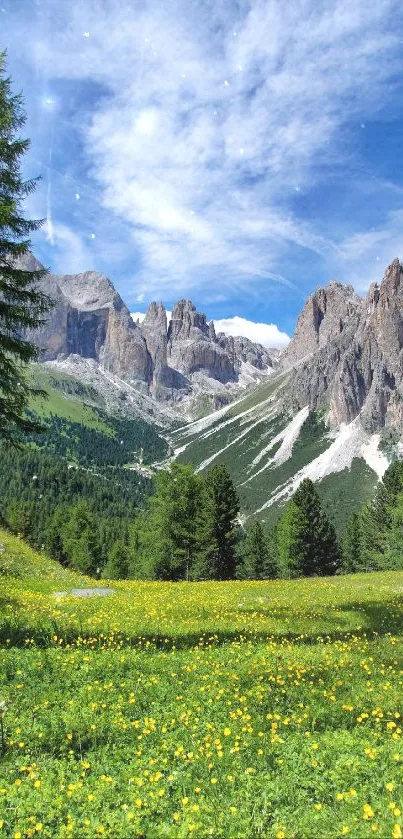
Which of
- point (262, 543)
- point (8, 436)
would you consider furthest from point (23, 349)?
point (262, 543)

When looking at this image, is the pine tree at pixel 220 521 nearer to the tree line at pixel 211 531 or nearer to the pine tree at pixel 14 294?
the tree line at pixel 211 531

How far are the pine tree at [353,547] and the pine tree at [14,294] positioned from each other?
86.3 meters

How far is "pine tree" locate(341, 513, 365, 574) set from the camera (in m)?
95.9

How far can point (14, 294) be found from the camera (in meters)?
18.4

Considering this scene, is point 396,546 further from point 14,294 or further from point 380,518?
point 14,294

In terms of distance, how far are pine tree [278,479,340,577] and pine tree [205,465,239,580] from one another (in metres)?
17.4

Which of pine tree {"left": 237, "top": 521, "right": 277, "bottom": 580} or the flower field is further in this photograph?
pine tree {"left": 237, "top": 521, "right": 277, "bottom": 580}

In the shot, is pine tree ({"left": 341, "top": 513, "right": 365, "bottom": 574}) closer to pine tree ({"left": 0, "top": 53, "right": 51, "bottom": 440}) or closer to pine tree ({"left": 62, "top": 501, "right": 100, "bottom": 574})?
pine tree ({"left": 62, "top": 501, "right": 100, "bottom": 574})

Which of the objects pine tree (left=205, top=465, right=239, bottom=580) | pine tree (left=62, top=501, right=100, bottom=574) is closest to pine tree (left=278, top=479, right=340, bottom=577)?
pine tree (left=205, top=465, right=239, bottom=580)

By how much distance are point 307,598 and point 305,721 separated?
603 inches

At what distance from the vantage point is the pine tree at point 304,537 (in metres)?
76.9

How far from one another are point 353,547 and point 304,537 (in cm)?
2706

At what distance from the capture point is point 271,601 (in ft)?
72.7

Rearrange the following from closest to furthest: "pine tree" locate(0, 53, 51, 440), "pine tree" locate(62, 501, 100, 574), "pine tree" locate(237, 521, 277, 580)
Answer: "pine tree" locate(0, 53, 51, 440) < "pine tree" locate(62, 501, 100, 574) < "pine tree" locate(237, 521, 277, 580)
